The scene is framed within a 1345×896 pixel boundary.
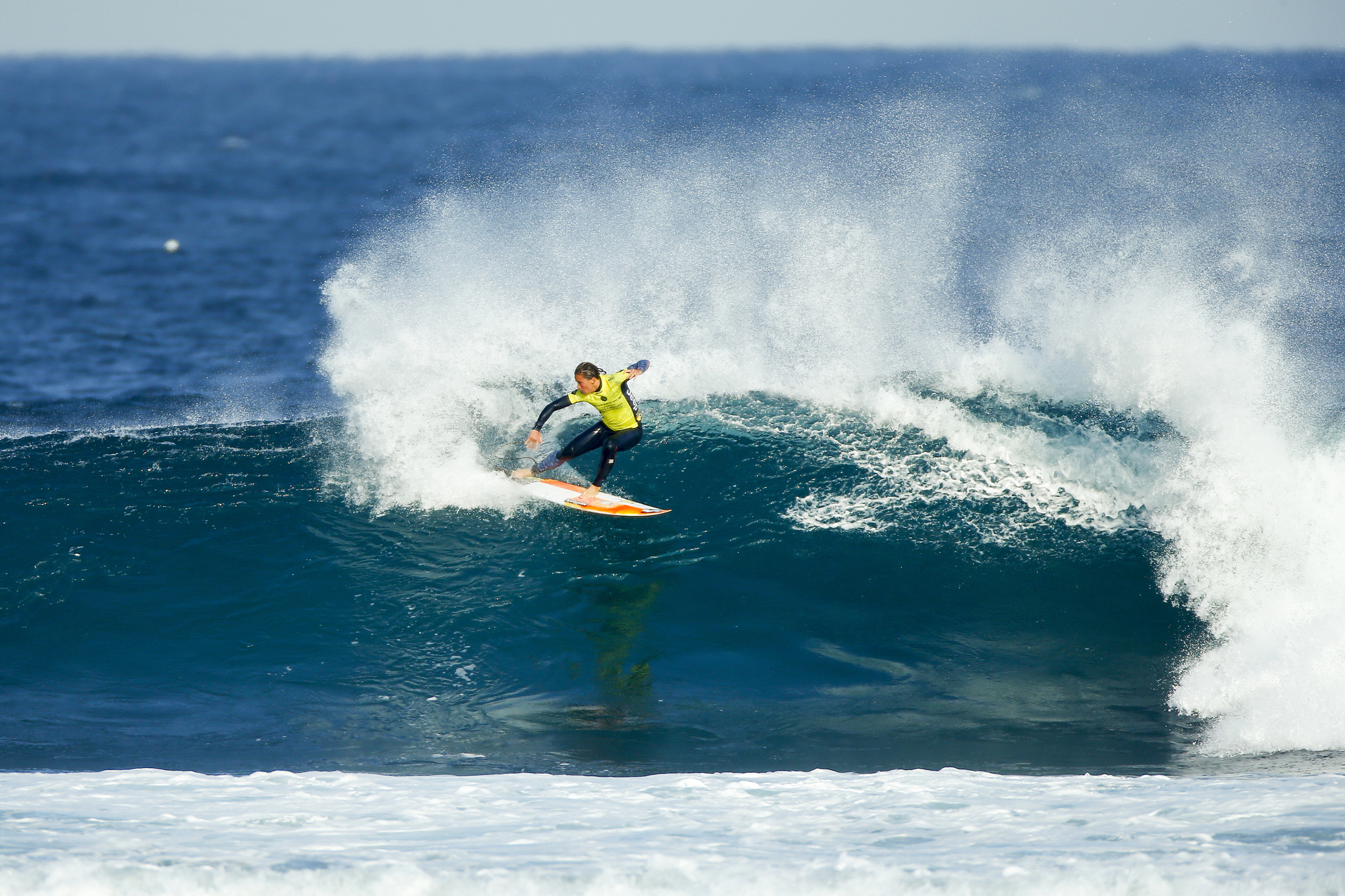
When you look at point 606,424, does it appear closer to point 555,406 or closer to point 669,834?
point 555,406

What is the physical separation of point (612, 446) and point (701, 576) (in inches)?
74.0

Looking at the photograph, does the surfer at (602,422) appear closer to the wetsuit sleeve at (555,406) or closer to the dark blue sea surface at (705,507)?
the wetsuit sleeve at (555,406)

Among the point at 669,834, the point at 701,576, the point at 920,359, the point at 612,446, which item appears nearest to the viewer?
the point at 669,834

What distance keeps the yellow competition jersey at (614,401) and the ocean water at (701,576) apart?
2.90 ft

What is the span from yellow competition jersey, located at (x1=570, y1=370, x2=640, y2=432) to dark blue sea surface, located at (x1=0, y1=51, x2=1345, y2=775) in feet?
3.05

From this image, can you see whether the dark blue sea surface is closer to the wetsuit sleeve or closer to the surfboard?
the surfboard

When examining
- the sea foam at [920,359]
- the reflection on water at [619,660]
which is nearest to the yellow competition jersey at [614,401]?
the sea foam at [920,359]

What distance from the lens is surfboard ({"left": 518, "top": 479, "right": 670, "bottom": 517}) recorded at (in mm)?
11016

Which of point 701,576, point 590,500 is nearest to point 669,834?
point 701,576

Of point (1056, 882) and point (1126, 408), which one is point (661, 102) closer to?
point (1126, 408)

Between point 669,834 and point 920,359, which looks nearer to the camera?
point 669,834

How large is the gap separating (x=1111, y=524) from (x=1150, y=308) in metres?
4.17

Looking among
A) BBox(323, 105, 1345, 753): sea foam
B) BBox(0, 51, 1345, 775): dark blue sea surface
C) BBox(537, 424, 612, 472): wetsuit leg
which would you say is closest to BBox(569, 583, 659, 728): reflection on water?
BBox(0, 51, 1345, 775): dark blue sea surface

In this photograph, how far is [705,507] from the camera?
37.5ft
